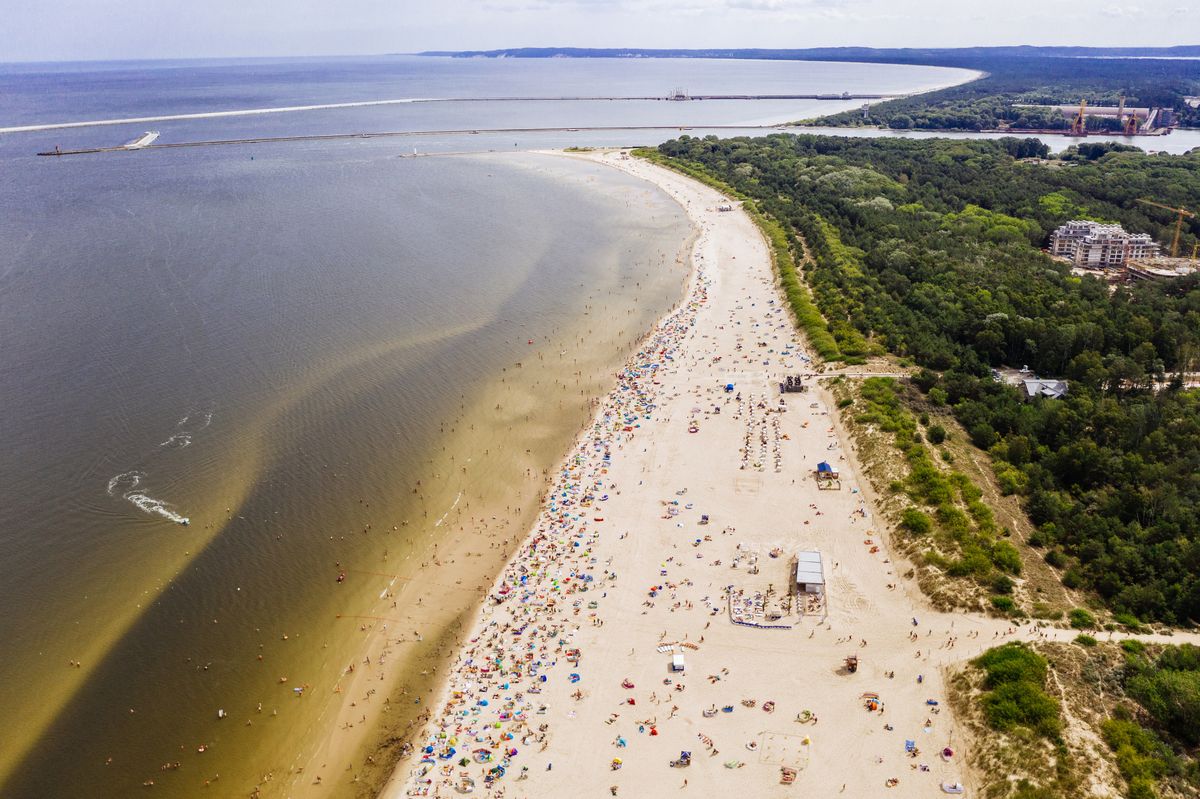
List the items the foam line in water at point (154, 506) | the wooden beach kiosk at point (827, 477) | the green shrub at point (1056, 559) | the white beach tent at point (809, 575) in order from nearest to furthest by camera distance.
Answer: the white beach tent at point (809, 575) → the green shrub at point (1056, 559) → the foam line in water at point (154, 506) → the wooden beach kiosk at point (827, 477)

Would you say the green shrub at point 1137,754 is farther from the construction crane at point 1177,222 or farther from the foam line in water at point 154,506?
the construction crane at point 1177,222

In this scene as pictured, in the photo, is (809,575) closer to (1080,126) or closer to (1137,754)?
(1137,754)

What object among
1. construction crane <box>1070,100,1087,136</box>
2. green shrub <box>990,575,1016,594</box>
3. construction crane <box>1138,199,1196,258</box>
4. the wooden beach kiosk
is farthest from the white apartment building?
construction crane <box>1070,100,1087,136</box>

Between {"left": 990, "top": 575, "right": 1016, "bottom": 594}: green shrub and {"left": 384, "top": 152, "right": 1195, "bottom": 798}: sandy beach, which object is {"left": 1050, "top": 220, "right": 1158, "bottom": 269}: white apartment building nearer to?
{"left": 384, "top": 152, "right": 1195, "bottom": 798}: sandy beach

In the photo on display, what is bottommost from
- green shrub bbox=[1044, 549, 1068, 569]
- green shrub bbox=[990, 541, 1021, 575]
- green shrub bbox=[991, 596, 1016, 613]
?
green shrub bbox=[1044, 549, 1068, 569]

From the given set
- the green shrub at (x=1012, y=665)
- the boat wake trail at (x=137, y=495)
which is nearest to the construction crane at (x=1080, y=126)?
the green shrub at (x=1012, y=665)

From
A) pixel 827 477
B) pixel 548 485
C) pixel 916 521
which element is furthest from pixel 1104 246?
pixel 548 485
